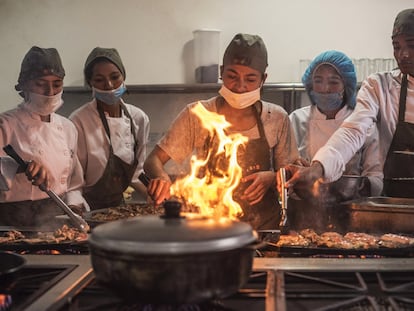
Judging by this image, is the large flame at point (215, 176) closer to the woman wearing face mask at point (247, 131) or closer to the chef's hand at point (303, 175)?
the woman wearing face mask at point (247, 131)

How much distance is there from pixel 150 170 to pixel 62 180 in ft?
3.08

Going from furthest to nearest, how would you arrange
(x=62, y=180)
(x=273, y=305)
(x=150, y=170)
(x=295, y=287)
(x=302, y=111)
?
(x=302, y=111) < (x=62, y=180) < (x=150, y=170) < (x=295, y=287) < (x=273, y=305)

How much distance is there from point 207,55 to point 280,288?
374cm

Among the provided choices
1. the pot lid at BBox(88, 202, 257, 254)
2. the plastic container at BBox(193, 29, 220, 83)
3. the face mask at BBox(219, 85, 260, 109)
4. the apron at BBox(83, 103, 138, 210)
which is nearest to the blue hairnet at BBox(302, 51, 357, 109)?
the face mask at BBox(219, 85, 260, 109)

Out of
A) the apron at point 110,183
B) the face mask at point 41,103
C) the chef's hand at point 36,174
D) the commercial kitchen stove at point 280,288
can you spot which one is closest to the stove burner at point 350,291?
the commercial kitchen stove at point 280,288

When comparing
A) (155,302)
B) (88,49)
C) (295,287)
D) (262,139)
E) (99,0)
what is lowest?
(295,287)

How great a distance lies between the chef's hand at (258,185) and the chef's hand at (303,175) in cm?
25

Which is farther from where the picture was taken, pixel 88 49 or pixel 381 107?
pixel 88 49

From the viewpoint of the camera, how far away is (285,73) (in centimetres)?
533

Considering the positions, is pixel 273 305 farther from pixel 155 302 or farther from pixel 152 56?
pixel 152 56

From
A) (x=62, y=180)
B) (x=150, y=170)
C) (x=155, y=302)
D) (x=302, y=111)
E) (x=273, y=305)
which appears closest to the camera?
(x=155, y=302)

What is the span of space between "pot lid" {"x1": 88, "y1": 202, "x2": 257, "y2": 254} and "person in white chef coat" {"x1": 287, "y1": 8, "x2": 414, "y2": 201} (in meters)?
1.78

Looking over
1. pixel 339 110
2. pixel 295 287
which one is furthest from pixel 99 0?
pixel 295 287

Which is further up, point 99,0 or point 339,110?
point 99,0
